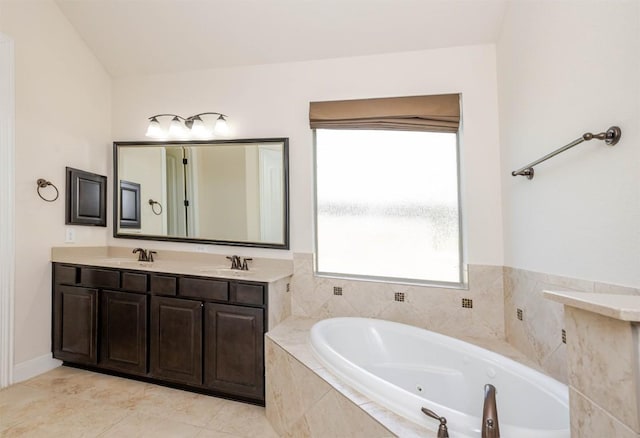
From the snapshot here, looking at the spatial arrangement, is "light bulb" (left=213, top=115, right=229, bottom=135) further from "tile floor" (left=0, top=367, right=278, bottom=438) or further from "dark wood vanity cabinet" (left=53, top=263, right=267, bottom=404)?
"tile floor" (left=0, top=367, right=278, bottom=438)

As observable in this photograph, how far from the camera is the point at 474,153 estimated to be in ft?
6.98

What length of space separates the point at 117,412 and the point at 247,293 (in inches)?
43.4

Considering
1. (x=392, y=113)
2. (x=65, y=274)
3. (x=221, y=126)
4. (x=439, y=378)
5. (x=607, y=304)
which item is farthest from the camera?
(x=221, y=126)

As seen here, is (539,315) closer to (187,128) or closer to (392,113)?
(392,113)

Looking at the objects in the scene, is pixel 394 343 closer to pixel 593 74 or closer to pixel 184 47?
pixel 593 74

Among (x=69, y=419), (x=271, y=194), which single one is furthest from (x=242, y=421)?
(x=271, y=194)

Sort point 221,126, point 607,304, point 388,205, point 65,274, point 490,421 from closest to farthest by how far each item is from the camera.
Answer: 1. point 607,304
2. point 490,421
3. point 388,205
4. point 65,274
5. point 221,126

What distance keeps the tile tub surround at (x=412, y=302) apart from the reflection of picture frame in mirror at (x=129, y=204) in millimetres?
1677

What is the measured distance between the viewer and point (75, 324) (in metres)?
2.42

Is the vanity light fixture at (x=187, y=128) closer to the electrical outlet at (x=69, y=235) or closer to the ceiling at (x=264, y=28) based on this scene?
the ceiling at (x=264, y=28)

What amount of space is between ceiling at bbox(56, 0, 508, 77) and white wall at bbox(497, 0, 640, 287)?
38 cm

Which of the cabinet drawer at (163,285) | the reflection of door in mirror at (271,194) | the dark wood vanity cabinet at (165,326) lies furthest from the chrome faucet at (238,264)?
the cabinet drawer at (163,285)

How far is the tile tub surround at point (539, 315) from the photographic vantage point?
4.49 feet

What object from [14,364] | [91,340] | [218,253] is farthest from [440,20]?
[14,364]
